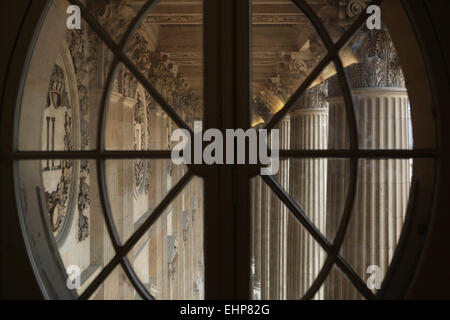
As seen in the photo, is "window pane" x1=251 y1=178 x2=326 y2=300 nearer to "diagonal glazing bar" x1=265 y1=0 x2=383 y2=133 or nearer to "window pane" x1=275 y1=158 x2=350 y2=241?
"window pane" x1=275 y1=158 x2=350 y2=241

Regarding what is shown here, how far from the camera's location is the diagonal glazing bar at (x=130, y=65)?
1110 mm

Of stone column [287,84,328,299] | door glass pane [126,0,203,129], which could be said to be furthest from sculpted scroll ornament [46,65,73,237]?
stone column [287,84,328,299]

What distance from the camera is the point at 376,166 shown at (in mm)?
1114

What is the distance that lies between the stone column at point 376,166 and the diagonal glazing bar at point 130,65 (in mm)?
455

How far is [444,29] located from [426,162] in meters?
0.37

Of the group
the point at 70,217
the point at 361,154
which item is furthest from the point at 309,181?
the point at 70,217

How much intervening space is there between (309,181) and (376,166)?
20cm

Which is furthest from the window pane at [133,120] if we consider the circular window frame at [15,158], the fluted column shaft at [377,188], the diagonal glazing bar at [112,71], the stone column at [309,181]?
the fluted column shaft at [377,188]

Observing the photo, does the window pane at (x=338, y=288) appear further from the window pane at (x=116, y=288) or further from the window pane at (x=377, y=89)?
the window pane at (x=116, y=288)

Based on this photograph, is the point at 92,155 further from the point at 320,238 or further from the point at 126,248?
the point at 320,238

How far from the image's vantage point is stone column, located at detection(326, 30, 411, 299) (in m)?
1.11

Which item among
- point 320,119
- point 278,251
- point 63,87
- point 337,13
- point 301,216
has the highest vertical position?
point 337,13

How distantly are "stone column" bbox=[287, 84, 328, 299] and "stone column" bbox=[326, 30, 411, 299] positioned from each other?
4 centimetres

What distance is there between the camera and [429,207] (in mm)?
1096
